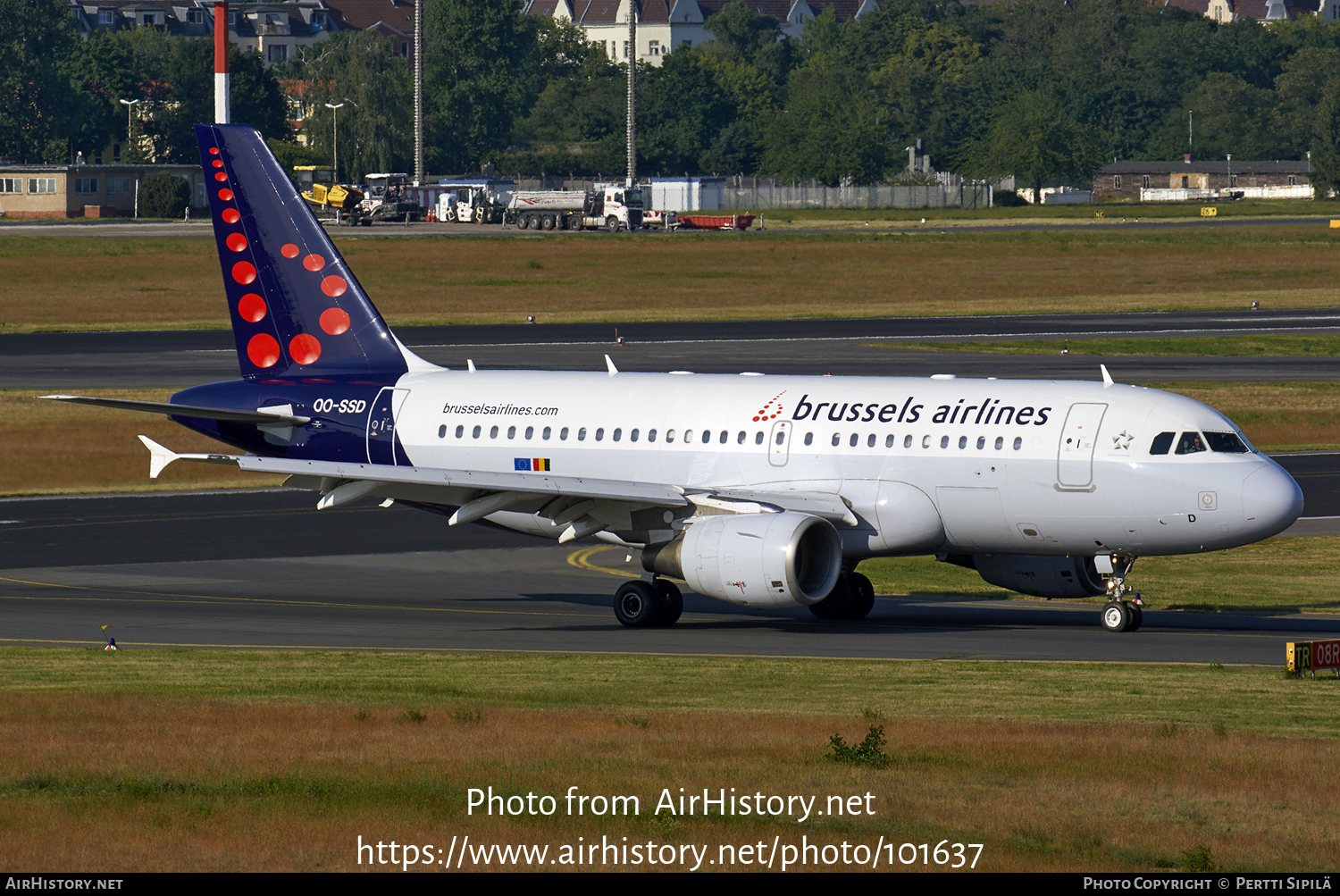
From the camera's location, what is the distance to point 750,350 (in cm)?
8850

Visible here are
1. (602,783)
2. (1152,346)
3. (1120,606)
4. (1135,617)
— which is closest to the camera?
(602,783)

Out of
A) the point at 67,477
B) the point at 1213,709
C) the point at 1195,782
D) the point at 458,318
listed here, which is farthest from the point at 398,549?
the point at 458,318

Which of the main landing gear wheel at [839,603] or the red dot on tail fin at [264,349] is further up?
the red dot on tail fin at [264,349]

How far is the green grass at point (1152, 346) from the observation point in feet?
291

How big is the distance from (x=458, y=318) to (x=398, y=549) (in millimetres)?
60174

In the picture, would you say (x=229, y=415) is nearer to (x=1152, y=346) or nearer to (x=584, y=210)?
(x=1152, y=346)

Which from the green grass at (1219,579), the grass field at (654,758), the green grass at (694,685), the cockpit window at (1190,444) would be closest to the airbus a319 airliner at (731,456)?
the cockpit window at (1190,444)

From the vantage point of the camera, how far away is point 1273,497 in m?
33.5

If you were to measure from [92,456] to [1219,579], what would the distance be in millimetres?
35242

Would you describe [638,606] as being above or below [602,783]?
below

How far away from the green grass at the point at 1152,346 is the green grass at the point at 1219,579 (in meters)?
40.6

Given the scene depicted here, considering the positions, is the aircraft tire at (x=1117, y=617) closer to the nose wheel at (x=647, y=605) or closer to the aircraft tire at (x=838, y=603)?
the aircraft tire at (x=838, y=603)

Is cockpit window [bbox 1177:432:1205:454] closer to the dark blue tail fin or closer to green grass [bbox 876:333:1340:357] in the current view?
the dark blue tail fin

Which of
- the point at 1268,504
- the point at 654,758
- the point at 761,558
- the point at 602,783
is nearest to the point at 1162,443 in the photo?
the point at 1268,504
